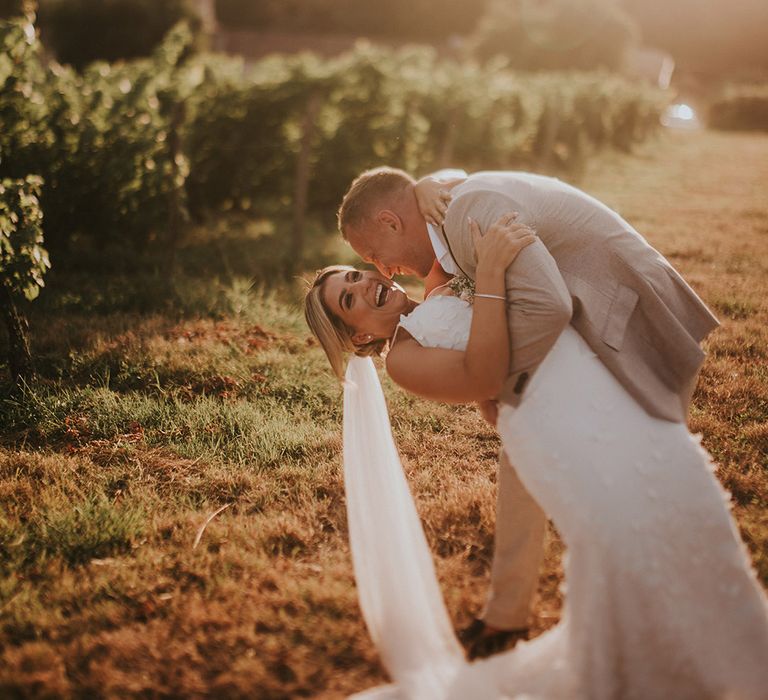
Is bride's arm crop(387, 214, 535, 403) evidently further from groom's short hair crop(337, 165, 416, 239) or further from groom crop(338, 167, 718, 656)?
groom's short hair crop(337, 165, 416, 239)

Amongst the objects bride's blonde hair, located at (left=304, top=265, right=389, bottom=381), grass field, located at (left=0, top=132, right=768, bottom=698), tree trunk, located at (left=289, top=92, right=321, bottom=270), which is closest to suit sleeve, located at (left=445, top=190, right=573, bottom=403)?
bride's blonde hair, located at (left=304, top=265, right=389, bottom=381)

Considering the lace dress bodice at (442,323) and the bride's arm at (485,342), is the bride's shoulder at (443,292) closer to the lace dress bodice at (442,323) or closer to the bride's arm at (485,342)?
the lace dress bodice at (442,323)

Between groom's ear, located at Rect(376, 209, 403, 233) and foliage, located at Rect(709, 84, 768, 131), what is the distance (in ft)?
112

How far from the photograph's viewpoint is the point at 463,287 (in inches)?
116

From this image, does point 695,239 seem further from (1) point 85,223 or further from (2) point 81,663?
(2) point 81,663

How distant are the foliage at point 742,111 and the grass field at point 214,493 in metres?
30.0

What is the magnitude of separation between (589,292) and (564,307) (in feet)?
0.97

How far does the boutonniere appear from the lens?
9.54 feet

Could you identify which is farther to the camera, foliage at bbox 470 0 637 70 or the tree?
foliage at bbox 470 0 637 70

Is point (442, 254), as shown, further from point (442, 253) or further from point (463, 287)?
point (463, 287)

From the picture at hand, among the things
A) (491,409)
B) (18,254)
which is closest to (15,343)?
(18,254)

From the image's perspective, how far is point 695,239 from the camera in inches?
357

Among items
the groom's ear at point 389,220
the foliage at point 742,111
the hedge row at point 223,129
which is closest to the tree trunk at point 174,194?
the hedge row at point 223,129

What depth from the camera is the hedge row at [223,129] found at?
291 inches
